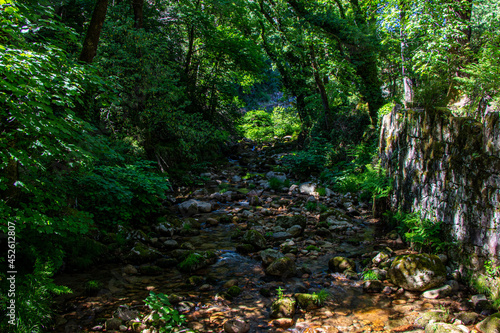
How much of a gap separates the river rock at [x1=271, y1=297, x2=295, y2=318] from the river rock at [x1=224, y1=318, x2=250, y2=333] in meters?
0.41

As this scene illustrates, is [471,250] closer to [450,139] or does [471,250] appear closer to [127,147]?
[450,139]

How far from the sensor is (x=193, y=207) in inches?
343

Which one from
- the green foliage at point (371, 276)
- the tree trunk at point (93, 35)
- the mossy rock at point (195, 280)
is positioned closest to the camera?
the green foliage at point (371, 276)

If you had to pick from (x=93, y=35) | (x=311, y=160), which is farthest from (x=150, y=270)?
(x=311, y=160)

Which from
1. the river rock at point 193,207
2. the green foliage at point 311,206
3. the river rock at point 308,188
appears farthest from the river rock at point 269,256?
the river rock at point 308,188

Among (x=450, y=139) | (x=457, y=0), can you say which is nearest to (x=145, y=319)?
(x=450, y=139)

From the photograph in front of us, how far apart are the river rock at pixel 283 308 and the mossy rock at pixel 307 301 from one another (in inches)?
7.5

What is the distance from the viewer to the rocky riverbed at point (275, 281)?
3457mm

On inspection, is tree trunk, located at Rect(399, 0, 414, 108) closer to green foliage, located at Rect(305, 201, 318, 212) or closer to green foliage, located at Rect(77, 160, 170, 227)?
green foliage, located at Rect(305, 201, 318, 212)

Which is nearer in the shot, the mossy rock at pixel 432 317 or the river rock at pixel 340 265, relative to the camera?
the mossy rock at pixel 432 317

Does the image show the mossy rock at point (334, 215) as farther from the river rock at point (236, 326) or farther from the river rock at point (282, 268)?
the river rock at point (236, 326)

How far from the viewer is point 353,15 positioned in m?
12.1

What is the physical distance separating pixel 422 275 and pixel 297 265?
6.53ft

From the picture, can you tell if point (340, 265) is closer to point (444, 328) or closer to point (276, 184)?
point (444, 328)
